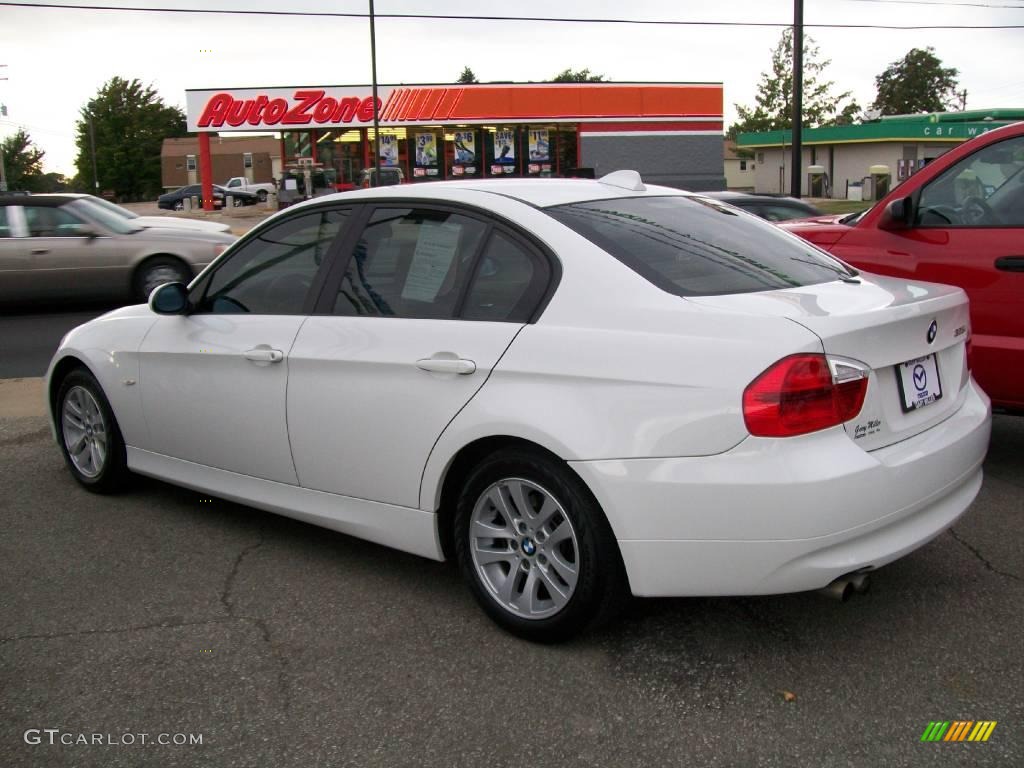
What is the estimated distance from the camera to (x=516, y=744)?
3064mm

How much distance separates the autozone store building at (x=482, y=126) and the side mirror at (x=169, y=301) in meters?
36.2

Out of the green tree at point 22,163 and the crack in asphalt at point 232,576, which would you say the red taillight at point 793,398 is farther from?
the green tree at point 22,163

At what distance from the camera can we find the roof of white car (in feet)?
13.4

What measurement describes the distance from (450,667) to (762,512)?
3.86ft

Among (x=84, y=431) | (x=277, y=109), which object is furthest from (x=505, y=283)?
(x=277, y=109)

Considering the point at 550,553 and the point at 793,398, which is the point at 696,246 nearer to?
the point at 793,398

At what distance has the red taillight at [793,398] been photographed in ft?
10.2

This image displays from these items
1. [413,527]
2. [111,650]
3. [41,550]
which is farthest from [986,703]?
[41,550]

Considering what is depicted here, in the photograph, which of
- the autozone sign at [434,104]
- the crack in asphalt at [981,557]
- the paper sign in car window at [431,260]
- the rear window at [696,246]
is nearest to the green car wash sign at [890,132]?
the autozone sign at [434,104]

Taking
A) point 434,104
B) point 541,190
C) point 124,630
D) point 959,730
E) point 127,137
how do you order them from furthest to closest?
1. point 127,137
2. point 434,104
3. point 541,190
4. point 124,630
5. point 959,730

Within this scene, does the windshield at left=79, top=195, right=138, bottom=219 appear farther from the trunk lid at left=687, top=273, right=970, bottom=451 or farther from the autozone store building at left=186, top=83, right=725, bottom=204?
the autozone store building at left=186, top=83, right=725, bottom=204

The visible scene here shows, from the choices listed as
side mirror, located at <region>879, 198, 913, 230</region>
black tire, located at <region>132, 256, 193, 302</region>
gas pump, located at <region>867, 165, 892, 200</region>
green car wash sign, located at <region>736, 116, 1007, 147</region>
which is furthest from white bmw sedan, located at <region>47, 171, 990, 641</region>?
green car wash sign, located at <region>736, 116, 1007, 147</region>

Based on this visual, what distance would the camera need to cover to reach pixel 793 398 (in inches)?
123

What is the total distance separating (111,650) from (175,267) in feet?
34.2
